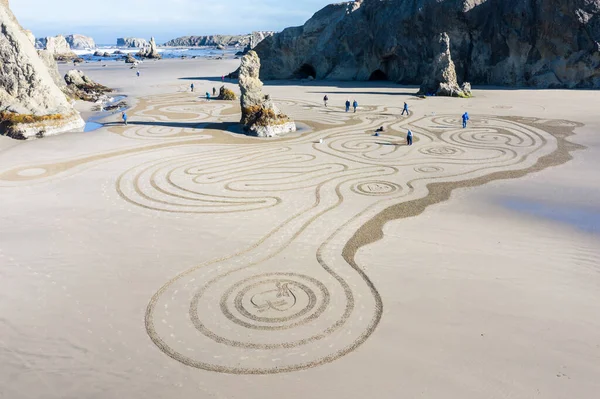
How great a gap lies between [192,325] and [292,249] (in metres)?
4.69

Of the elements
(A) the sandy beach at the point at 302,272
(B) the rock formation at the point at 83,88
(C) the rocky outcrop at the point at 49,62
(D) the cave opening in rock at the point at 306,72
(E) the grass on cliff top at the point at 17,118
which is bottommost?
(A) the sandy beach at the point at 302,272

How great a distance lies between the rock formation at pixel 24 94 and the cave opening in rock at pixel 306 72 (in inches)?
1801

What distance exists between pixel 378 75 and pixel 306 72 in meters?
13.6

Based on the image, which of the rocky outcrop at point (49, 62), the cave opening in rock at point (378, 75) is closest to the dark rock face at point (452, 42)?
the cave opening in rock at point (378, 75)

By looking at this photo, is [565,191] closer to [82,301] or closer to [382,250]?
[382,250]

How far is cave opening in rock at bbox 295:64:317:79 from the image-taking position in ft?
239

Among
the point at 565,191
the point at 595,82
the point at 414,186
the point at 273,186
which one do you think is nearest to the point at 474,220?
the point at 414,186

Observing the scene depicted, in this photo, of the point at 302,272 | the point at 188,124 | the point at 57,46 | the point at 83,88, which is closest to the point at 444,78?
the point at 188,124

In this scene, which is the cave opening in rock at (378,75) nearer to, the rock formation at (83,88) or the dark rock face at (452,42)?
the dark rock face at (452,42)

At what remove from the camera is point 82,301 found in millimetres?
11367

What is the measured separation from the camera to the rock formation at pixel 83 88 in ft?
170

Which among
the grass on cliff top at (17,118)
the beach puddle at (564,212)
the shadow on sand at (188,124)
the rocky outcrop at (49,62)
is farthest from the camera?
the rocky outcrop at (49,62)

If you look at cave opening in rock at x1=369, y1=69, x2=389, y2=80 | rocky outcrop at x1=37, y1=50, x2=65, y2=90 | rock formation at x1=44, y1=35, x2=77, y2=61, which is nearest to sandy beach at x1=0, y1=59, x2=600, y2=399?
rocky outcrop at x1=37, y1=50, x2=65, y2=90

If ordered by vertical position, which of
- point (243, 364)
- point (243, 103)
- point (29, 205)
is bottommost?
point (243, 364)
